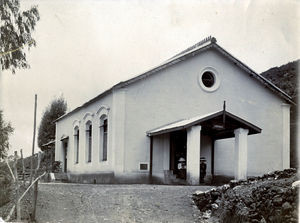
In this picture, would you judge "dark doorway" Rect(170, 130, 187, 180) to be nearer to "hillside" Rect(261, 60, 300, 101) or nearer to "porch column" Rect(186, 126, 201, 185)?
"porch column" Rect(186, 126, 201, 185)

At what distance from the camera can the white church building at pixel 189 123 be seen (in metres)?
16.8

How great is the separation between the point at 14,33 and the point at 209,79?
939 centimetres

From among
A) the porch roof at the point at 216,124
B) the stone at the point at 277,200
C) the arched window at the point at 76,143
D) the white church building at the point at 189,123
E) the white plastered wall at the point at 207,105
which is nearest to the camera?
the stone at the point at 277,200

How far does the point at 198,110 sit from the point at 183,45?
5.43m

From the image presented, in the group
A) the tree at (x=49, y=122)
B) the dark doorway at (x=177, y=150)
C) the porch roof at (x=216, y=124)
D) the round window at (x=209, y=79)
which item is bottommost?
the dark doorway at (x=177, y=150)

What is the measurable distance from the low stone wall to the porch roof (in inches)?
176

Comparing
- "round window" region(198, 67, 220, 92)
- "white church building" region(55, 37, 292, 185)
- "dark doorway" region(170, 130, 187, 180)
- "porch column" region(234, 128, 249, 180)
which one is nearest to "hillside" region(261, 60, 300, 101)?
"white church building" region(55, 37, 292, 185)

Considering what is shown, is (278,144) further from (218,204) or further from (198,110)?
(218,204)

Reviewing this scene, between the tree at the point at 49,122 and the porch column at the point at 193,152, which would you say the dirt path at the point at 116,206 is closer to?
the porch column at the point at 193,152

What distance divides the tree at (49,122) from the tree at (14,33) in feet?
49.5

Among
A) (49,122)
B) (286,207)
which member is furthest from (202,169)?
(49,122)

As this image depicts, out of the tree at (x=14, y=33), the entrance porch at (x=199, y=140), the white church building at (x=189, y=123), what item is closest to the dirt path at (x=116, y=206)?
the tree at (x=14, y=33)

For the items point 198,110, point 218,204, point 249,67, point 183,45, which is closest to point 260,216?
point 218,204

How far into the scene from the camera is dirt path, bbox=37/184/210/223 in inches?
383
